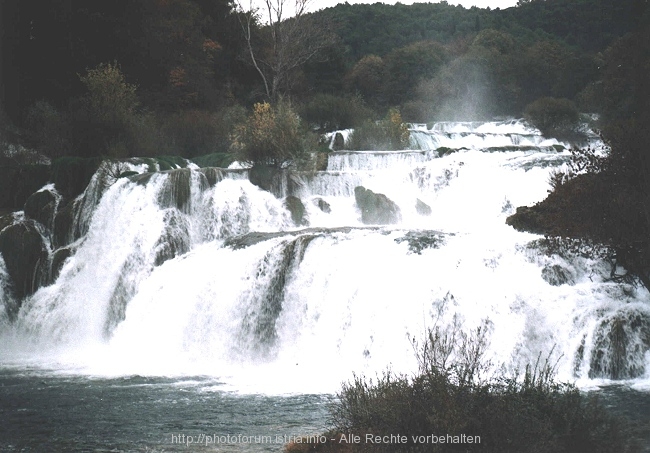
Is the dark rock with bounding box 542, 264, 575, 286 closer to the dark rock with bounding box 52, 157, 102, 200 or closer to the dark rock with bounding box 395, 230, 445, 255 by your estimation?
the dark rock with bounding box 395, 230, 445, 255

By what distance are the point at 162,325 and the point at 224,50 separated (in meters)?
28.9

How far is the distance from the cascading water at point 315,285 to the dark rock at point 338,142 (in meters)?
6.69

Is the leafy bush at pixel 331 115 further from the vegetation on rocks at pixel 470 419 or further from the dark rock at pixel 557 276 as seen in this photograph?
the vegetation on rocks at pixel 470 419

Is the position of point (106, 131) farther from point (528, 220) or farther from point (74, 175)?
point (528, 220)

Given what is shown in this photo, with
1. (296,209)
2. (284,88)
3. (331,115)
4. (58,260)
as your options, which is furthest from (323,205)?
(284,88)

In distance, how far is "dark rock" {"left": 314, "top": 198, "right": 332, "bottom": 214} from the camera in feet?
67.1

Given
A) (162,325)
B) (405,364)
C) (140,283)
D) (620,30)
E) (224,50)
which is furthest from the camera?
(620,30)

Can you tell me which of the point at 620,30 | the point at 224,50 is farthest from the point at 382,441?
the point at 620,30

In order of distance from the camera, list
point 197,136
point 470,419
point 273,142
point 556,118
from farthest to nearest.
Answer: point 556,118 < point 197,136 < point 273,142 < point 470,419

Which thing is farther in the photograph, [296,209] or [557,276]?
[296,209]

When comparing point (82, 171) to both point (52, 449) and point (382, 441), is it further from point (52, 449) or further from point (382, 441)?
point (382, 441)

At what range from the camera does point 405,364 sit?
12.8 meters

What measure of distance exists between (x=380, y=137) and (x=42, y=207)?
13863 millimetres

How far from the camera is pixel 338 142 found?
30.2 metres
